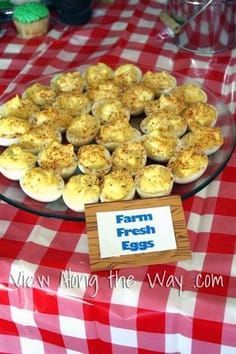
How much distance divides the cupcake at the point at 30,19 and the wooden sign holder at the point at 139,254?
728 mm

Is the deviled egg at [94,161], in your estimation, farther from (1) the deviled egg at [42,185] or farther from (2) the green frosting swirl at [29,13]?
(2) the green frosting swirl at [29,13]

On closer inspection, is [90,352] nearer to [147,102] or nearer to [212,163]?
[212,163]

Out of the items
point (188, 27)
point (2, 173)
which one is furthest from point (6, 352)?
point (188, 27)

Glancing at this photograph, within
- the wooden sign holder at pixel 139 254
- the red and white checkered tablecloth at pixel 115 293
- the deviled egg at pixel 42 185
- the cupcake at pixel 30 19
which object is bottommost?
the red and white checkered tablecloth at pixel 115 293

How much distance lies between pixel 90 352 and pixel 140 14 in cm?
98

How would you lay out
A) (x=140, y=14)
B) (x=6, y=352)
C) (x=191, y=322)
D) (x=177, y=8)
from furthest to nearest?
(x=140, y=14) → (x=177, y=8) → (x=6, y=352) → (x=191, y=322)

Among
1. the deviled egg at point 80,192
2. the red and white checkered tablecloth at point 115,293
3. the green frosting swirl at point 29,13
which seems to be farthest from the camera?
the green frosting swirl at point 29,13

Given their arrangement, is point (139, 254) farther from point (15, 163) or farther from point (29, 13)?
point (29, 13)

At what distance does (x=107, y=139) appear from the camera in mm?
912

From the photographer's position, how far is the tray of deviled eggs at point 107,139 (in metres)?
0.79

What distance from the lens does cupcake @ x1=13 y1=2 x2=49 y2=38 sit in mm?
1303

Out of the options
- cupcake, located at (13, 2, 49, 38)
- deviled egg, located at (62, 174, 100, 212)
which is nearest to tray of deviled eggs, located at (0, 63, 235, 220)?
deviled egg, located at (62, 174, 100, 212)

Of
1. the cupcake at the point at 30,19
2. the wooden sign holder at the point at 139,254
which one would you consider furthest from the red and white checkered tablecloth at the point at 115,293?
the cupcake at the point at 30,19

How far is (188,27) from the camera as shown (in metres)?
1.21
